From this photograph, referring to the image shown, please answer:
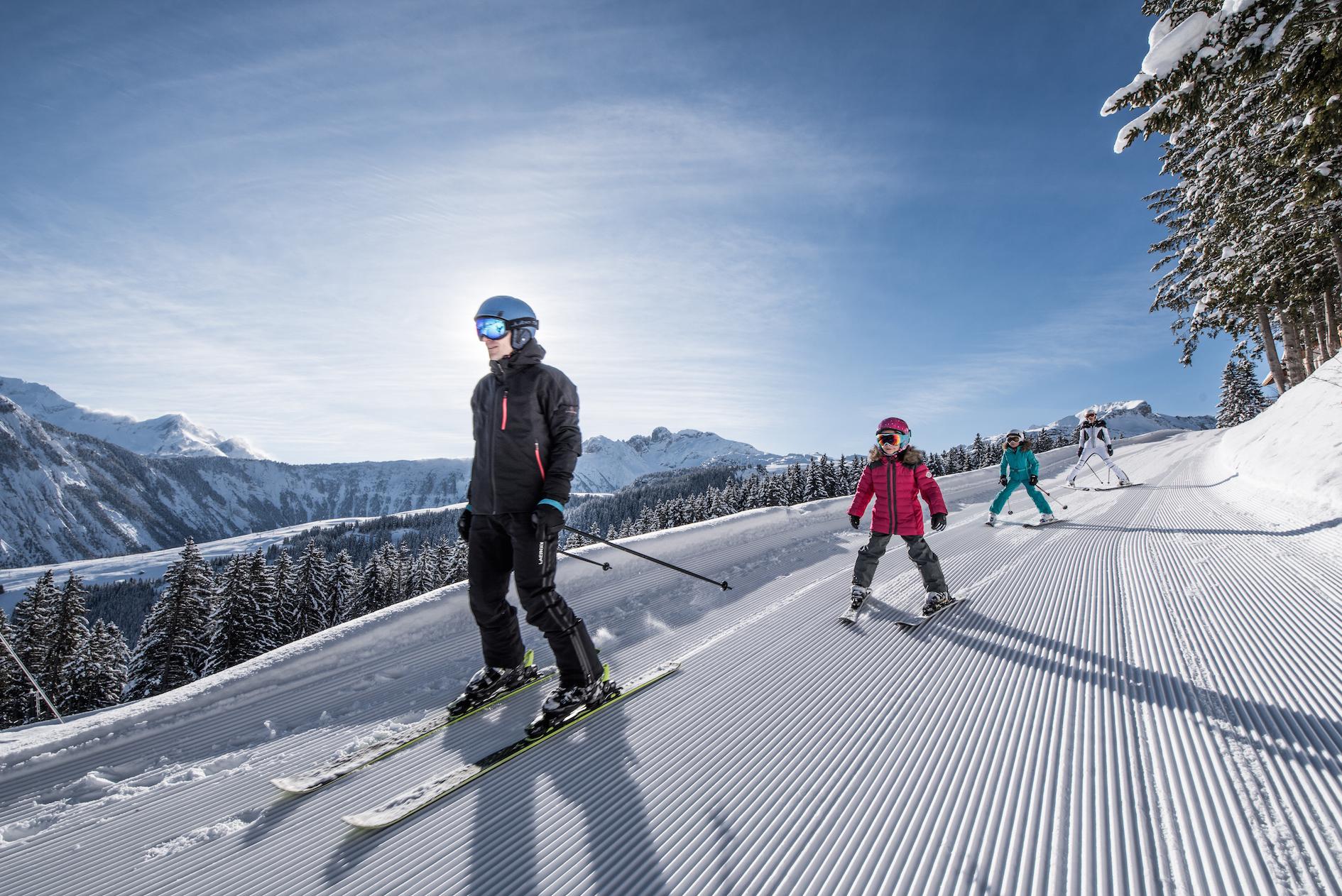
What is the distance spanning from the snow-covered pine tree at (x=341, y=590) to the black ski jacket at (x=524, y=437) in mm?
36714

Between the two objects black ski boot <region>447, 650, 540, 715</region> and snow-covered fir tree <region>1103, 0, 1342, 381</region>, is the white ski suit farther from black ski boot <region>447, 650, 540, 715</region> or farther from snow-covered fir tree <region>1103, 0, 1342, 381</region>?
black ski boot <region>447, 650, 540, 715</region>

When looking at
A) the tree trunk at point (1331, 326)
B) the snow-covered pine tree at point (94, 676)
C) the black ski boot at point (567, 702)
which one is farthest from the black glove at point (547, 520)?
the snow-covered pine tree at point (94, 676)

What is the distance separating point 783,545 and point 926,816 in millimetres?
6499

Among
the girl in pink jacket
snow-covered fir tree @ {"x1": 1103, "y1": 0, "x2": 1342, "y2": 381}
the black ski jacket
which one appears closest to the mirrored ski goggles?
the black ski jacket

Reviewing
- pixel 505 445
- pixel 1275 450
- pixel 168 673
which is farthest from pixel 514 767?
pixel 168 673

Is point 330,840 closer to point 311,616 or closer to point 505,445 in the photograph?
point 505,445

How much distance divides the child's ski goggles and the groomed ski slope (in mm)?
1599

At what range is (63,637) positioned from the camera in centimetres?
2658

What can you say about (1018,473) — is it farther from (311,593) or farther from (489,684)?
(311,593)

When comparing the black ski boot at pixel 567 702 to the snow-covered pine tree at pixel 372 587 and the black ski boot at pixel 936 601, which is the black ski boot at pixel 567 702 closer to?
the black ski boot at pixel 936 601

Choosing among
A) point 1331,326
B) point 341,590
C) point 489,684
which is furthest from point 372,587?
point 1331,326

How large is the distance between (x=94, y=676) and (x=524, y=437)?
38.0 meters

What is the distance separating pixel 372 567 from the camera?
129 ft

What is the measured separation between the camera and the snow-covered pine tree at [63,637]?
2577 centimetres
